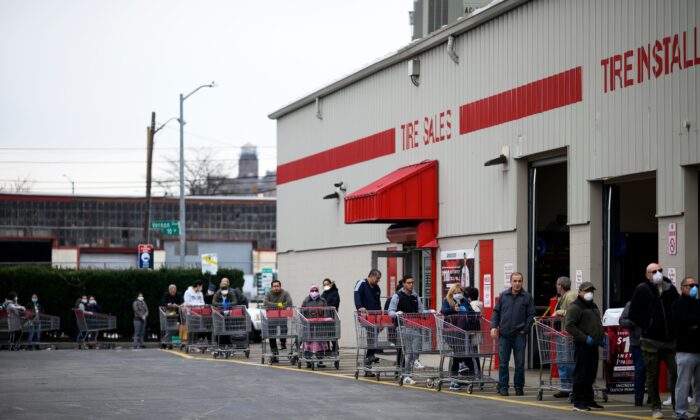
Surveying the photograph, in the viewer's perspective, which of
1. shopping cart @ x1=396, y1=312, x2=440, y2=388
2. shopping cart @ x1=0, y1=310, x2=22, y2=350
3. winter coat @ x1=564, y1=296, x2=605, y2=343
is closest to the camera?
winter coat @ x1=564, y1=296, x2=605, y2=343

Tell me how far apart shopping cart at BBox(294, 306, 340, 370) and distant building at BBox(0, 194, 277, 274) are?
4190 centimetres

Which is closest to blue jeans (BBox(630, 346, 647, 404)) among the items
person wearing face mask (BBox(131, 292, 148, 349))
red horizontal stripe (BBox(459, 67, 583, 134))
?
red horizontal stripe (BBox(459, 67, 583, 134))

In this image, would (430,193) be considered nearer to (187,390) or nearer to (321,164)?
(321,164)

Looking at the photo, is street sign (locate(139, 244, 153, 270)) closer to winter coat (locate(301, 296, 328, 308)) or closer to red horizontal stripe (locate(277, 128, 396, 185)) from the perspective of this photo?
red horizontal stripe (locate(277, 128, 396, 185))

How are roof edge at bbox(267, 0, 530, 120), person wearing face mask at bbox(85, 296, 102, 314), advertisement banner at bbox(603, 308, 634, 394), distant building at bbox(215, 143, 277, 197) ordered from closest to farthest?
advertisement banner at bbox(603, 308, 634, 394) → roof edge at bbox(267, 0, 530, 120) → person wearing face mask at bbox(85, 296, 102, 314) → distant building at bbox(215, 143, 277, 197)

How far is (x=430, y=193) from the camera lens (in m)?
27.9

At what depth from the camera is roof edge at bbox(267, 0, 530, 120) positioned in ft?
80.6

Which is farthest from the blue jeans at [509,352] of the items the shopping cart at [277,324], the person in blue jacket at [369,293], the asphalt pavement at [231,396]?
the shopping cart at [277,324]

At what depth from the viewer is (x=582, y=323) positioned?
1659cm

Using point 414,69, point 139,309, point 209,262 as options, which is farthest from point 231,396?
point 209,262

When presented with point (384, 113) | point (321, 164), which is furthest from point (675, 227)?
point (321, 164)

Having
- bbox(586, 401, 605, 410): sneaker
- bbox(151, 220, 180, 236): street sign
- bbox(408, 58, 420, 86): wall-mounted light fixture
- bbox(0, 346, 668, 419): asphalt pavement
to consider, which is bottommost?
bbox(0, 346, 668, 419): asphalt pavement

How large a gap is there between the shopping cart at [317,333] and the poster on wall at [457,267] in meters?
3.24

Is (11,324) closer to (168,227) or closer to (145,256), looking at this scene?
(145,256)
